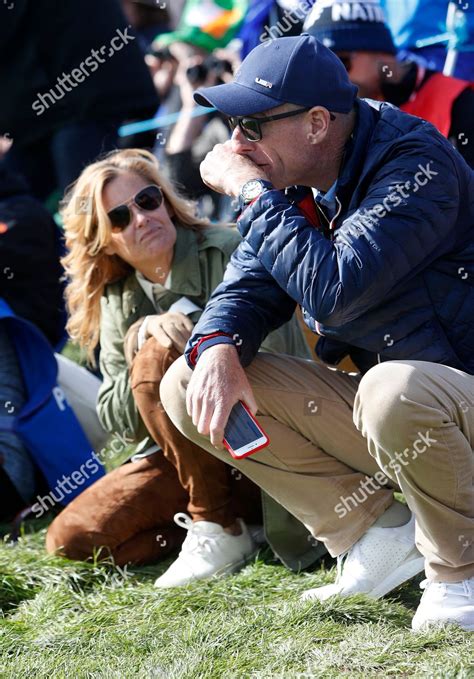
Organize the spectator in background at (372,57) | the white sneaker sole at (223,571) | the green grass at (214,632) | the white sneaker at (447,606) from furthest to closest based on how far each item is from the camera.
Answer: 1. the spectator in background at (372,57)
2. the white sneaker sole at (223,571)
3. the white sneaker at (447,606)
4. the green grass at (214,632)

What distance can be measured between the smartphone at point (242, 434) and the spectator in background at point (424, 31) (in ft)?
9.14

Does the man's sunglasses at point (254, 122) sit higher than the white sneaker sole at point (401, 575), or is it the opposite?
the man's sunglasses at point (254, 122)

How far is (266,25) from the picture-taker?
6242 millimetres

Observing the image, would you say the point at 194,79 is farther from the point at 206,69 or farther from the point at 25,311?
the point at 25,311

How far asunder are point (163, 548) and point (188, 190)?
2524mm

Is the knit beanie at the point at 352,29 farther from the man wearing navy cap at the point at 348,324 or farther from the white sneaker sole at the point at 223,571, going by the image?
the white sneaker sole at the point at 223,571

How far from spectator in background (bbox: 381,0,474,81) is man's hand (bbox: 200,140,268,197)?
240 centimetres

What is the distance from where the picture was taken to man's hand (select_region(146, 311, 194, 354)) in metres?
3.60

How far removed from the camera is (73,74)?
5.46 meters

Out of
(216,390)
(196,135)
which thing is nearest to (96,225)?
(216,390)

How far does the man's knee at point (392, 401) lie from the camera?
2.78 meters

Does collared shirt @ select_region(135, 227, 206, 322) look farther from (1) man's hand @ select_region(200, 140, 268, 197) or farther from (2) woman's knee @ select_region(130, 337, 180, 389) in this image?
(1) man's hand @ select_region(200, 140, 268, 197)

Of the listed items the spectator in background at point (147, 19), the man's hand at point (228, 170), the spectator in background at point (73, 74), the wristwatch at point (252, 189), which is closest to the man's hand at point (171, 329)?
the man's hand at point (228, 170)

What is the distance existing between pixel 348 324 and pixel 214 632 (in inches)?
37.9
